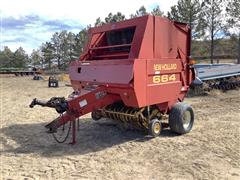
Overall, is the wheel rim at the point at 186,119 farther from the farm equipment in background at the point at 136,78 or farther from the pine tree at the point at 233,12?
the pine tree at the point at 233,12

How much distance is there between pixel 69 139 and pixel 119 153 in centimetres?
146

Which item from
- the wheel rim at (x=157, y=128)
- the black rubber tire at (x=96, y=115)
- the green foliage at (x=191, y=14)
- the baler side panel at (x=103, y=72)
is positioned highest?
the green foliage at (x=191, y=14)

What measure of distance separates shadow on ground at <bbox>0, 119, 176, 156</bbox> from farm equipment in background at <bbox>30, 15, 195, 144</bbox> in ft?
0.99

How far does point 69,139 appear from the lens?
24.4 ft

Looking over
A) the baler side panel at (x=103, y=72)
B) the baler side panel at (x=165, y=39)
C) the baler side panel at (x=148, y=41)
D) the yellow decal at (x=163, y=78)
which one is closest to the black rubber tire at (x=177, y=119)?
the yellow decal at (x=163, y=78)

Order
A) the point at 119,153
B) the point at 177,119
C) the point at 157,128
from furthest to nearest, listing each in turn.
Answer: the point at 177,119
the point at 157,128
the point at 119,153

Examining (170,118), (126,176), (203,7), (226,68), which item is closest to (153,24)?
(170,118)

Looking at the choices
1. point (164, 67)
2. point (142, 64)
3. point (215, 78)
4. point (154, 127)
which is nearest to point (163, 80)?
point (164, 67)

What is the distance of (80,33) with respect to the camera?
182ft

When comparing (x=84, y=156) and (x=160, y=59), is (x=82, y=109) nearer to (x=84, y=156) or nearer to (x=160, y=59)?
(x=84, y=156)

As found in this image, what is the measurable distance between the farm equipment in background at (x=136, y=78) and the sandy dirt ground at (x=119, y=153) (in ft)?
1.31

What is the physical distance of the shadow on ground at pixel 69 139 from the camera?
21.8 feet

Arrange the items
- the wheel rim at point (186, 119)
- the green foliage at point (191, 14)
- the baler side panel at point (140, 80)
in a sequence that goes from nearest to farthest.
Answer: the baler side panel at point (140, 80) < the wheel rim at point (186, 119) < the green foliage at point (191, 14)

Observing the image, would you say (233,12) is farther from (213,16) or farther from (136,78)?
(136,78)
